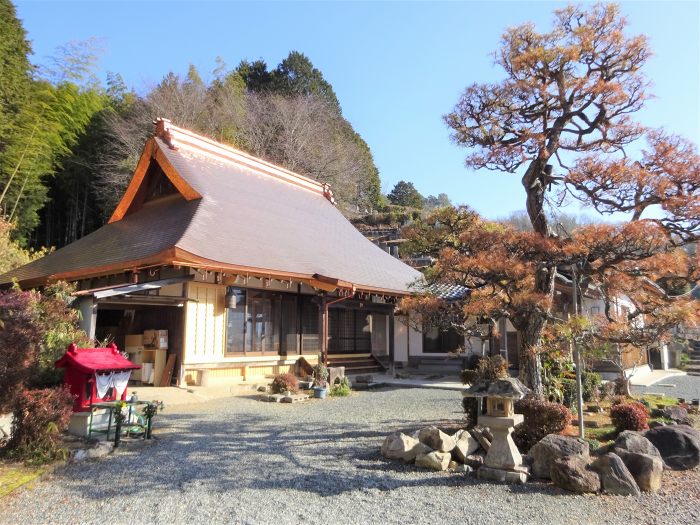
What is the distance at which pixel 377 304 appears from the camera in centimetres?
1365

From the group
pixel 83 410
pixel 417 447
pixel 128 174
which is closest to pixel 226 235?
pixel 83 410

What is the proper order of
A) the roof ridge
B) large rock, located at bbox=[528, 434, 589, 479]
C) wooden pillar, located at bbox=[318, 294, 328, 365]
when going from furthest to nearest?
the roof ridge
wooden pillar, located at bbox=[318, 294, 328, 365]
large rock, located at bbox=[528, 434, 589, 479]

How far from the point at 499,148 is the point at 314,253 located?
6318 mm

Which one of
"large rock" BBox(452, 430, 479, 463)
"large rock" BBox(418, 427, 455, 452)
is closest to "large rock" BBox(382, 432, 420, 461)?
"large rock" BBox(418, 427, 455, 452)

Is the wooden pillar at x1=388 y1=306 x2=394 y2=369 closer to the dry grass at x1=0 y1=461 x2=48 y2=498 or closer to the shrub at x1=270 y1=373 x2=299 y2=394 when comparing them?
the shrub at x1=270 y1=373 x2=299 y2=394

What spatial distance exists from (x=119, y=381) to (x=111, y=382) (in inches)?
5.0

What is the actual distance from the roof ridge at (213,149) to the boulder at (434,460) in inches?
412

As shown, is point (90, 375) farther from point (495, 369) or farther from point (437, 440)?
point (495, 369)

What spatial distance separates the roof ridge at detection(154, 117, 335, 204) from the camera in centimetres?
1230

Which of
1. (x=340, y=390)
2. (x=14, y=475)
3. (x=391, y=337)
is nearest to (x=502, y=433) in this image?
(x=14, y=475)

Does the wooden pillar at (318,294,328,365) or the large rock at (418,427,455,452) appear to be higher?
the wooden pillar at (318,294,328,365)

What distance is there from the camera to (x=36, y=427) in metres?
4.54

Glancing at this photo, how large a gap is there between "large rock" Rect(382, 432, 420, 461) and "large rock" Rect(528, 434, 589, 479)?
1.13 metres

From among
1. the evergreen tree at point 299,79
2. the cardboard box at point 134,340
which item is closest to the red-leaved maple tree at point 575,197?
the cardboard box at point 134,340
